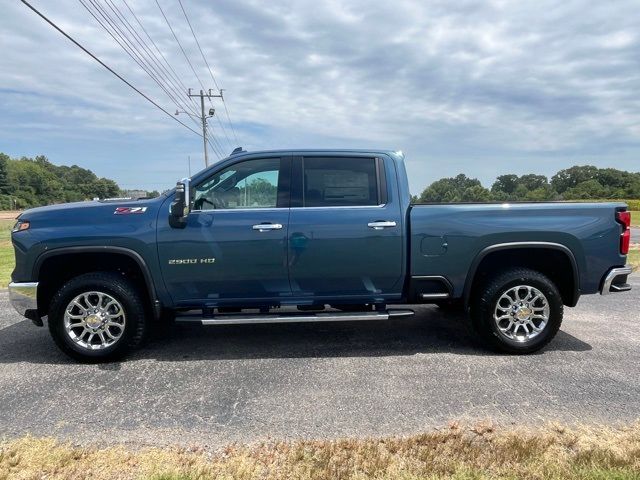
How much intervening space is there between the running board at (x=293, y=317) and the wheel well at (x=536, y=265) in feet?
2.94

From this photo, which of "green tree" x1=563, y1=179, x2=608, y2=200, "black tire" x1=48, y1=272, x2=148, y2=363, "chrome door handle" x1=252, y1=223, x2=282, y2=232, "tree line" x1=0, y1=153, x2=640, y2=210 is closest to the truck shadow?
"black tire" x1=48, y1=272, x2=148, y2=363

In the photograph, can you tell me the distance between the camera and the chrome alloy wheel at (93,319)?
14.2 ft

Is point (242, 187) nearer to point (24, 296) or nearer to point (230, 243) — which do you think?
point (230, 243)

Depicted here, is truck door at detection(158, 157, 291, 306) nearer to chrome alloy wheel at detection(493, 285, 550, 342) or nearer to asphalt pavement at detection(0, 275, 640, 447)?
asphalt pavement at detection(0, 275, 640, 447)

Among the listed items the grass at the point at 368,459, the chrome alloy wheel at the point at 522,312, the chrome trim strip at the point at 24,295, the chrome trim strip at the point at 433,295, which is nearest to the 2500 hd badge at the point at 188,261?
the chrome trim strip at the point at 24,295

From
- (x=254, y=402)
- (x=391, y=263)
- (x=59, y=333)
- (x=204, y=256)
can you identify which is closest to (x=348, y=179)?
(x=391, y=263)

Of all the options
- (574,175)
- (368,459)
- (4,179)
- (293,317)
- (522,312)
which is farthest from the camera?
(4,179)

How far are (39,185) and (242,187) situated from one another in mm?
138099

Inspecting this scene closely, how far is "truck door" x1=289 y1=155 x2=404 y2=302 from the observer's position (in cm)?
437

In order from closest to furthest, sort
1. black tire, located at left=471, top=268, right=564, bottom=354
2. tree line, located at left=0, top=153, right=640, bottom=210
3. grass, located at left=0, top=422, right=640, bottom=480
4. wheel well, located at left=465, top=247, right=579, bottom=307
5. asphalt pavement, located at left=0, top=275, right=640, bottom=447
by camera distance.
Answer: grass, located at left=0, top=422, right=640, bottom=480 < asphalt pavement, located at left=0, top=275, right=640, bottom=447 < black tire, located at left=471, top=268, right=564, bottom=354 < wheel well, located at left=465, top=247, right=579, bottom=307 < tree line, located at left=0, top=153, right=640, bottom=210

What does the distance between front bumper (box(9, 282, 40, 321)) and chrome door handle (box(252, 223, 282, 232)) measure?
2.10 meters

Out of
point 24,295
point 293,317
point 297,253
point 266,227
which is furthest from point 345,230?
point 24,295

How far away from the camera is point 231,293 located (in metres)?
4.46

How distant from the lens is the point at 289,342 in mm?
4969
